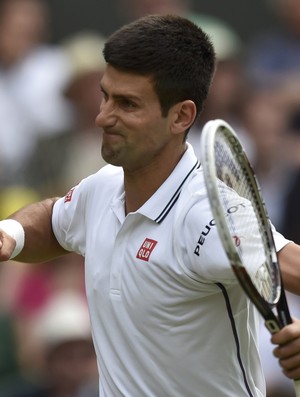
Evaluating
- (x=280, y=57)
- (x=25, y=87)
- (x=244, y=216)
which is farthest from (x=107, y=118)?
(x=280, y=57)

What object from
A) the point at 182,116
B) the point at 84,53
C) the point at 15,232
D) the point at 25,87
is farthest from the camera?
the point at 84,53

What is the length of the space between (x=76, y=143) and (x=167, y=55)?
464cm

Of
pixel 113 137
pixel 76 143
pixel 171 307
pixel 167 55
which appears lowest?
pixel 171 307

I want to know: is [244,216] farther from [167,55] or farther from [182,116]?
[167,55]

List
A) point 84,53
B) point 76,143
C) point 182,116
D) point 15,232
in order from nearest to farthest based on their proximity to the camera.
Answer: point 182,116
point 15,232
point 76,143
point 84,53

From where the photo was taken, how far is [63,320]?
7.58 metres

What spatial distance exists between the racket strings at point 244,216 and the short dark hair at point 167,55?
358 millimetres

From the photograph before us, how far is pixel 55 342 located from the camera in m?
7.45

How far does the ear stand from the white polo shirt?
0.42 ft

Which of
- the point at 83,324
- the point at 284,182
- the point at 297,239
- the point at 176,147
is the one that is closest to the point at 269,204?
the point at 284,182

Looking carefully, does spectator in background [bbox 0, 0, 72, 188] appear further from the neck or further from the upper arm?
the upper arm

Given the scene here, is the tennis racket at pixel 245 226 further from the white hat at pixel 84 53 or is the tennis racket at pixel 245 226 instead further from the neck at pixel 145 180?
the white hat at pixel 84 53

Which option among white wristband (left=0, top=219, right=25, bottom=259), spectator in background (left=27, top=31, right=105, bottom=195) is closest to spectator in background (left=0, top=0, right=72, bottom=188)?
spectator in background (left=27, top=31, right=105, bottom=195)

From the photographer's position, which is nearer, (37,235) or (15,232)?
(15,232)
